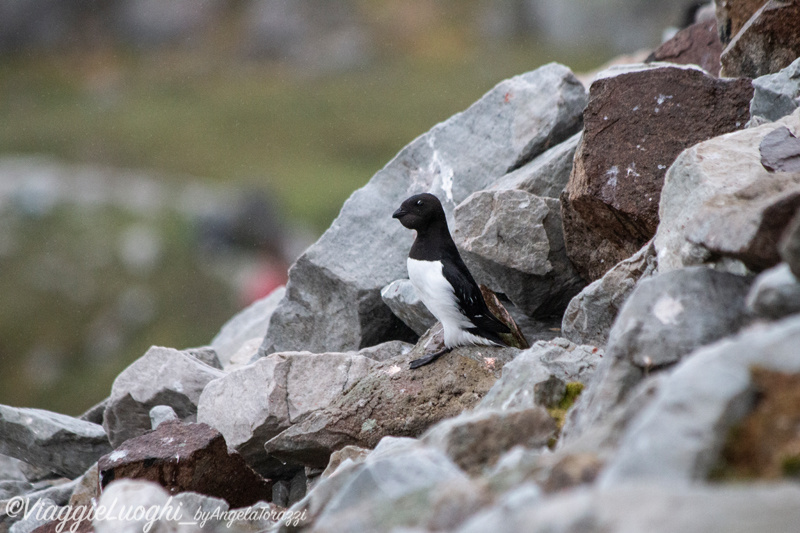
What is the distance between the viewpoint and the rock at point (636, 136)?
665cm

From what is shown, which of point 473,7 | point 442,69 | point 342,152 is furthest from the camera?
point 473,7

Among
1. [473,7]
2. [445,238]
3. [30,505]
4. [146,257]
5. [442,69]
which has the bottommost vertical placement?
[30,505]

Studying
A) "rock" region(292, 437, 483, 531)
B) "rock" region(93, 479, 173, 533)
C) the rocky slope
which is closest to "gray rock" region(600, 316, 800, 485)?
the rocky slope

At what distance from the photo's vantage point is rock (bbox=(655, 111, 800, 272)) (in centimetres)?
388

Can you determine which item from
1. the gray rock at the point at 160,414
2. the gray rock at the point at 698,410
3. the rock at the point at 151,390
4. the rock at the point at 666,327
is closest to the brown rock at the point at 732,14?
the rock at the point at 666,327

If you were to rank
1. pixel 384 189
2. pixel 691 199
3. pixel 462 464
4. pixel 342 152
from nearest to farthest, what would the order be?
pixel 462 464 → pixel 691 199 → pixel 384 189 → pixel 342 152

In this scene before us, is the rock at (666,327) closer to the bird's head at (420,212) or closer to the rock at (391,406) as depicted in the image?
the rock at (391,406)

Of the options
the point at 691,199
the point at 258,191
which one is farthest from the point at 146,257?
the point at 691,199

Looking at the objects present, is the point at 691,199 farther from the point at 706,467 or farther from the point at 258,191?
the point at 258,191

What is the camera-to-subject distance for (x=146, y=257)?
1358 inches

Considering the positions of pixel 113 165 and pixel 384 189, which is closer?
pixel 384 189

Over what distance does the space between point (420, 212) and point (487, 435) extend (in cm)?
347

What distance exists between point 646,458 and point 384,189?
6.20 metres

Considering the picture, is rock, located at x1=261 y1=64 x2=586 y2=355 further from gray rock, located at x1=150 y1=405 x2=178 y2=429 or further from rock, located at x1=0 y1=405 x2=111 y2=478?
rock, located at x1=0 y1=405 x2=111 y2=478
